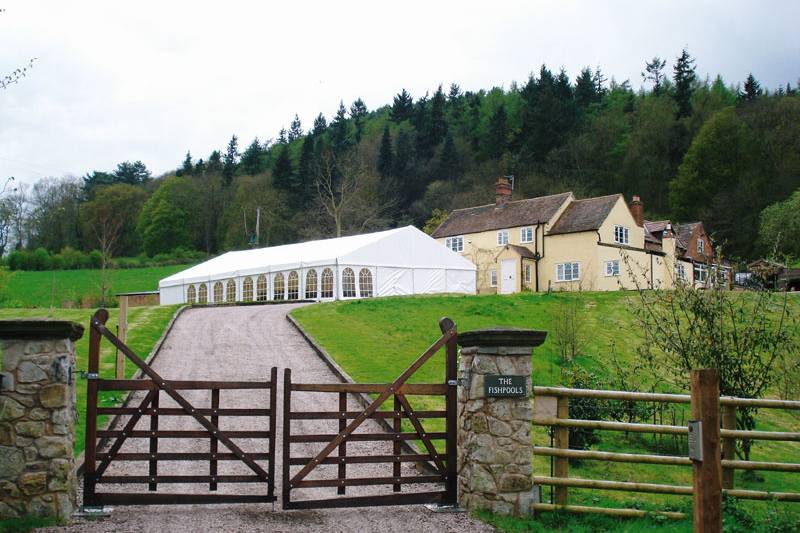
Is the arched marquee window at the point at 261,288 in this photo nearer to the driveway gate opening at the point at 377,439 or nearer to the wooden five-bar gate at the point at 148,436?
the driveway gate opening at the point at 377,439

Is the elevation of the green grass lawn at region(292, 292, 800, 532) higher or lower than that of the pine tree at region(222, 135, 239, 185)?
lower

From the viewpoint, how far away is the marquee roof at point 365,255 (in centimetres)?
3681

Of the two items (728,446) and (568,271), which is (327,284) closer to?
(568,271)

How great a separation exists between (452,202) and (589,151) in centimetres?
1461

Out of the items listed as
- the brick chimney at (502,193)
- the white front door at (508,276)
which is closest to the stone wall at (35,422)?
the white front door at (508,276)

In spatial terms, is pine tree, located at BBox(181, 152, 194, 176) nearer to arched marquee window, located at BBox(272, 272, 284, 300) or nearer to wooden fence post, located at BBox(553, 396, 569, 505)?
arched marquee window, located at BBox(272, 272, 284, 300)

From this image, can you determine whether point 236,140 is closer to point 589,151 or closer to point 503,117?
point 503,117

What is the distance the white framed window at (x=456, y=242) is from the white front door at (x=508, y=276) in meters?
4.71

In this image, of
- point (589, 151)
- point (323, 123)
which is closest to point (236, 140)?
point (323, 123)

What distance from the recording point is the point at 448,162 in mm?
79812

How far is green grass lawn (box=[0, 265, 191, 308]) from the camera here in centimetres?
4000

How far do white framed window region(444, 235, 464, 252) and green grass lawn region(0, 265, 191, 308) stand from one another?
22.9 m

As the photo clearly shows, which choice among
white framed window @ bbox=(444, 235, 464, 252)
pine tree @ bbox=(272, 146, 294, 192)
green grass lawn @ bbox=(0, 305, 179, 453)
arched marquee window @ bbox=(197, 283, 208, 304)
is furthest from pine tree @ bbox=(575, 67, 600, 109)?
green grass lawn @ bbox=(0, 305, 179, 453)

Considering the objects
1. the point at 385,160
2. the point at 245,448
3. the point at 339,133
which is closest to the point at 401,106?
the point at 339,133
